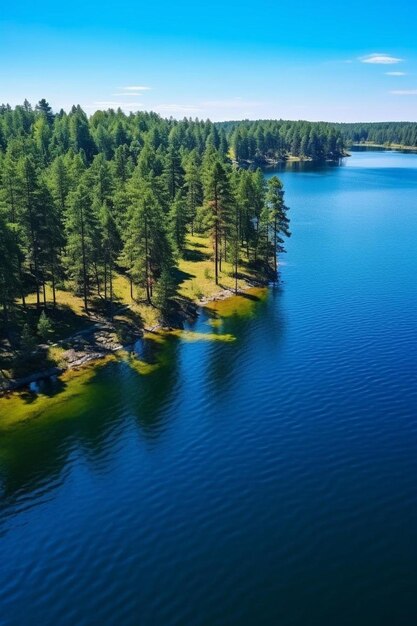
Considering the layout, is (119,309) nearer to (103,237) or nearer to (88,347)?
(103,237)

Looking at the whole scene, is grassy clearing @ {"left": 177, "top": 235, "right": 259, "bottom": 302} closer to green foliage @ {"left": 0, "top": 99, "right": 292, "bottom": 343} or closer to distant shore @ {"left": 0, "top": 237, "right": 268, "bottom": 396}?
distant shore @ {"left": 0, "top": 237, "right": 268, "bottom": 396}

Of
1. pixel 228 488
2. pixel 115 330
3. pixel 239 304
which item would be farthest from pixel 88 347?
pixel 228 488

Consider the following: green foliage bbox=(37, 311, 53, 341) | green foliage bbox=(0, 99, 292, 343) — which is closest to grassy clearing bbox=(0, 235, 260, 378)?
green foliage bbox=(37, 311, 53, 341)

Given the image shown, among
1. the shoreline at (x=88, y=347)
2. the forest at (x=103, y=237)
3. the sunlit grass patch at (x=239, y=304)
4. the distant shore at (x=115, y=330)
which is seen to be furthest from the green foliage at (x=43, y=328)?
the sunlit grass patch at (x=239, y=304)

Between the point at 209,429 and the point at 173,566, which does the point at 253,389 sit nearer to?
the point at 209,429

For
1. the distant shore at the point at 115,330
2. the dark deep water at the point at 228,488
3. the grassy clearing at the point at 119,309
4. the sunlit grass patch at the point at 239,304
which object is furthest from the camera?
the sunlit grass patch at the point at 239,304

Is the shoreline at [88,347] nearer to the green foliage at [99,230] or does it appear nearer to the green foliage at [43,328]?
the green foliage at [43,328]

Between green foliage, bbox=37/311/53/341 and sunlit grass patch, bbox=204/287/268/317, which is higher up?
green foliage, bbox=37/311/53/341

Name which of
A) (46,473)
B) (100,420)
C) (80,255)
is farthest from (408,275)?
(46,473)
